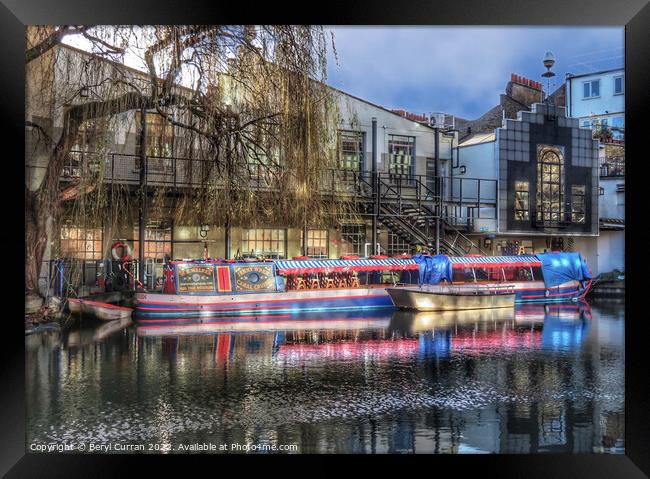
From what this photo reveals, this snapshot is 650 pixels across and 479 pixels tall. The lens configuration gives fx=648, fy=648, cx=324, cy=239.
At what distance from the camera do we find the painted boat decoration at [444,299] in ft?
63.1

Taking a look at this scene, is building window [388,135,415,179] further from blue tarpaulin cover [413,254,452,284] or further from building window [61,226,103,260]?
building window [61,226,103,260]

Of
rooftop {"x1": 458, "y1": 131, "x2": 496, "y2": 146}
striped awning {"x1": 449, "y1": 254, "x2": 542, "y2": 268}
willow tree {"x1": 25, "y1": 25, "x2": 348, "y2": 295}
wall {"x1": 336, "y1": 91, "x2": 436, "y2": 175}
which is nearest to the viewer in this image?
willow tree {"x1": 25, "y1": 25, "x2": 348, "y2": 295}

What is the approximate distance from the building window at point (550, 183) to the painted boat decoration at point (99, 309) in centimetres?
1552

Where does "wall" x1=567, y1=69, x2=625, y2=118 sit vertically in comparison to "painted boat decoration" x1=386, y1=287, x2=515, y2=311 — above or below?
above

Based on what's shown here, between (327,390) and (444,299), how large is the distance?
10868 millimetres

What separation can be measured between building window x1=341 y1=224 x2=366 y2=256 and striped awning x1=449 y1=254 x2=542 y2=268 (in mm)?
3423

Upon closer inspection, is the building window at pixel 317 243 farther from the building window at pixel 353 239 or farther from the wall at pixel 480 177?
the wall at pixel 480 177

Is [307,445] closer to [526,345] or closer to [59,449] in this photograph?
[59,449]

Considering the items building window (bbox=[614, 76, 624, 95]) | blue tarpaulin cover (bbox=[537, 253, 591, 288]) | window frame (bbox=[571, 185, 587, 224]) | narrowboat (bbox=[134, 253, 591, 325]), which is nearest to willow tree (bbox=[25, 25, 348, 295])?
narrowboat (bbox=[134, 253, 591, 325])

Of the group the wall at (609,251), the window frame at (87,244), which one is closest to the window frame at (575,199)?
the wall at (609,251)

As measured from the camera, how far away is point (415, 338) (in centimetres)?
1405

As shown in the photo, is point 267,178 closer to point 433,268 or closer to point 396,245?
point 433,268

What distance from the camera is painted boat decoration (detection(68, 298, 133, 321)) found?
50.8 feet
